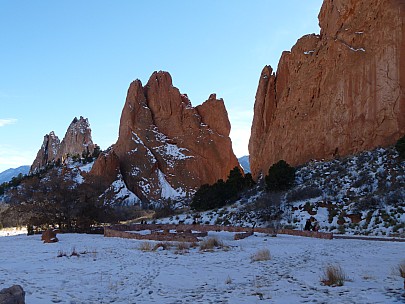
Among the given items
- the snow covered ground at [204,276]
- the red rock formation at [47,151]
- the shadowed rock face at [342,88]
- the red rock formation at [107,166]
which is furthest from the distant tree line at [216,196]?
the red rock formation at [47,151]

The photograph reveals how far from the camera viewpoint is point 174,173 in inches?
3054

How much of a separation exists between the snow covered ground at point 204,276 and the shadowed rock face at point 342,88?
24803mm

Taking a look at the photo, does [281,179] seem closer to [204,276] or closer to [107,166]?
[204,276]

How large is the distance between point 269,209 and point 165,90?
5635 centimetres

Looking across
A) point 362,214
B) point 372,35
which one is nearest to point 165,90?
point 372,35

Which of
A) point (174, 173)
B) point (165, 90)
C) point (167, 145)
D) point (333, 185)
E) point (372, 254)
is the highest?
point (165, 90)

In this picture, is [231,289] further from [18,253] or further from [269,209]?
[269,209]

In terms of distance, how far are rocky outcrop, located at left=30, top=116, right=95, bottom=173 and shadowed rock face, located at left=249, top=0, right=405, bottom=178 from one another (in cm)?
7989

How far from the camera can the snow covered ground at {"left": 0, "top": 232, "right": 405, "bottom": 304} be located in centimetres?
725

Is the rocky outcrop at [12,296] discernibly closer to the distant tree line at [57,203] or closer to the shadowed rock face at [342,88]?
the distant tree line at [57,203]

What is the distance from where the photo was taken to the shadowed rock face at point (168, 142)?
7519 cm

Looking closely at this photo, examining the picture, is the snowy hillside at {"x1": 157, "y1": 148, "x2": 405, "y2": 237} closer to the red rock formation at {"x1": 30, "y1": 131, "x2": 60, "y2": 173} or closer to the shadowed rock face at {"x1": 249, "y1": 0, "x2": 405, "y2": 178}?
the shadowed rock face at {"x1": 249, "y1": 0, "x2": 405, "y2": 178}

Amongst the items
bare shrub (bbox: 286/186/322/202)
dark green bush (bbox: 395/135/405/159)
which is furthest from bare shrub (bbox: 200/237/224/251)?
dark green bush (bbox: 395/135/405/159)

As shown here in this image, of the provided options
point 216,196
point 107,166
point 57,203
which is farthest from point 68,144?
point 57,203
